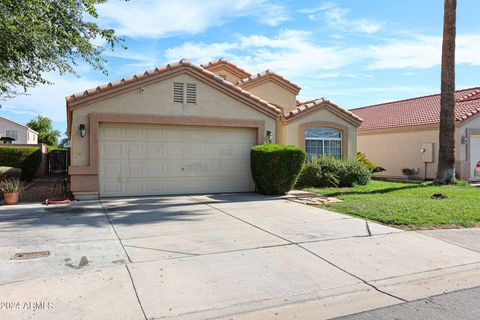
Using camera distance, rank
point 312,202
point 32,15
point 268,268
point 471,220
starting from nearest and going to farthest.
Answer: point 268,268, point 471,220, point 32,15, point 312,202

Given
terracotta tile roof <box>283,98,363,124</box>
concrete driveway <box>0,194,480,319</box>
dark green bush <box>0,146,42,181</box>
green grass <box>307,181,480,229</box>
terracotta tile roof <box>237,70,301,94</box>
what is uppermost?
terracotta tile roof <box>237,70,301,94</box>

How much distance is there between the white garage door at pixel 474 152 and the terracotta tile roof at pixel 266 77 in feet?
31.2

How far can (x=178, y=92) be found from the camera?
534 inches

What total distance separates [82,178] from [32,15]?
4824 millimetres

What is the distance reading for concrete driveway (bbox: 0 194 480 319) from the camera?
173 inches

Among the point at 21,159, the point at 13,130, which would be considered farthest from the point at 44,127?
the point at 21,159

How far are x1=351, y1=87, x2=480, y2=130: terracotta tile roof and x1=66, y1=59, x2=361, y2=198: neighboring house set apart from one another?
11.6 m

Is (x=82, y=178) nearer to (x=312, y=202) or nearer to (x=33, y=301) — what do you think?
(x=312, y=202)

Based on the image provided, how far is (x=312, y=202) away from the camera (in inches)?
460

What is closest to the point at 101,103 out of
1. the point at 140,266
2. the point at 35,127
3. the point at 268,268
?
the point at 140,266

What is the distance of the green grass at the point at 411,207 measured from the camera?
8727mm

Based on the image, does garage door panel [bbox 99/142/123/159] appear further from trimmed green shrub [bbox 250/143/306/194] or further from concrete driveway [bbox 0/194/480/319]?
trimmed green shrub [bbox 250/143/306/194]

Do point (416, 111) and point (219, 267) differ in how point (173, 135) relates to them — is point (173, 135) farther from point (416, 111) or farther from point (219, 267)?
point (416, 111)

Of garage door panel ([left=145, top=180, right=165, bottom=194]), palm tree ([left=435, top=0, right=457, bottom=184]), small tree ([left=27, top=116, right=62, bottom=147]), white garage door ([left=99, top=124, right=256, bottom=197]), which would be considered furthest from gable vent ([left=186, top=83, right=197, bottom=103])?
small tree ([left=27, top=116, right=62, bottom=147])
